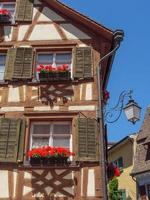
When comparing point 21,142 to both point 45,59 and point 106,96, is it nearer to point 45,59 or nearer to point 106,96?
point 45,59

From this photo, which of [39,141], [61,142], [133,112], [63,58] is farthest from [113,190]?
[133,112]

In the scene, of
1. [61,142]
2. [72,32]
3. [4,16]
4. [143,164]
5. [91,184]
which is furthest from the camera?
[143,164]

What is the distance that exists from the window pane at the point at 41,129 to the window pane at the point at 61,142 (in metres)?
0.35

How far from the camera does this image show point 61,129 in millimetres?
12125

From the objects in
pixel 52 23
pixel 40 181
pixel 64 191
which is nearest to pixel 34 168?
pixel 40 181

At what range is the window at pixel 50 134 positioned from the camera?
11898mm

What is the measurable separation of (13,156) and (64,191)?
1.83m

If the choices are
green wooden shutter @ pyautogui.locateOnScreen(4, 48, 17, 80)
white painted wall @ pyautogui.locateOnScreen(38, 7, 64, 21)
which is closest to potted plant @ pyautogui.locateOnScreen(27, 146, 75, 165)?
green wooden shutter @ pyautogui.locateOnScreen(4, 48, 17, 80)

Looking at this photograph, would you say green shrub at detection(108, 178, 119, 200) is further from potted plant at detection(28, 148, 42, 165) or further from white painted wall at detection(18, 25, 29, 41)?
potted plant at detection(28, 148, 42, 165)

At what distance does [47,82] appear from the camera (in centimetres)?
1266

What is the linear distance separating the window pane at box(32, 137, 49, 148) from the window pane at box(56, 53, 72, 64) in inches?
117

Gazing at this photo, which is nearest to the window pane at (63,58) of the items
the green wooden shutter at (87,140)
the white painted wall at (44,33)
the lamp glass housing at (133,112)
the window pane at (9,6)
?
the white painted wall at (44,33)

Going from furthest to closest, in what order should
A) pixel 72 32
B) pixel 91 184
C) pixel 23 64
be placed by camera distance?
1. pixel 72 32
2. pixel 23 64
3. pixel 91 184

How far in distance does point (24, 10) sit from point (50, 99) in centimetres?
414
